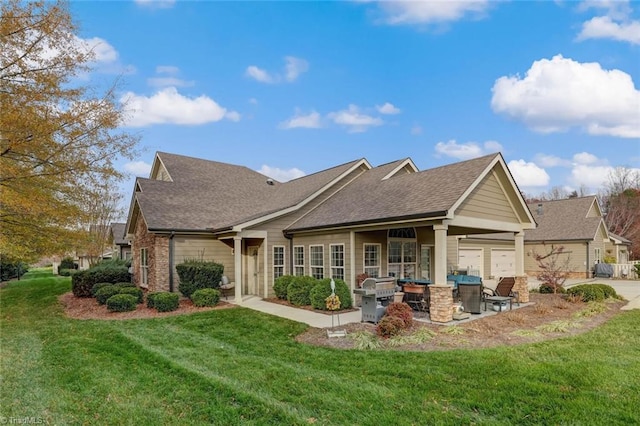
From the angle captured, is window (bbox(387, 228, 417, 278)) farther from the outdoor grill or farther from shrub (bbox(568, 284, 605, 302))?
shrub (bbox(568, 284, 605, 302))

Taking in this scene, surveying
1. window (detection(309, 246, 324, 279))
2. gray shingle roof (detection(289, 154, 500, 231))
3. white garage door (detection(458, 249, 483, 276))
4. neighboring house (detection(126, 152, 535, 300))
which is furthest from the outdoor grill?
white garage door (detection(458, 249, 483, 276))

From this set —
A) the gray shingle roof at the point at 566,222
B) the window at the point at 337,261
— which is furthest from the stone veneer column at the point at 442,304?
the gray shingle roof at the point at 566,222

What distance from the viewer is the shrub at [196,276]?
43.9 feet

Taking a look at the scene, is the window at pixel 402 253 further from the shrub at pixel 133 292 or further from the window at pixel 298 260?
the shrub at pixel 133 292

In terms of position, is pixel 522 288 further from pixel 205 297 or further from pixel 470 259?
pixel 205 297

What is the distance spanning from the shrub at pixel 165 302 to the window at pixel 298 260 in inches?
176

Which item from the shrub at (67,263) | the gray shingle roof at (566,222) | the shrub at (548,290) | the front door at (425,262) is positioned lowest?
the shrub at (67,263)

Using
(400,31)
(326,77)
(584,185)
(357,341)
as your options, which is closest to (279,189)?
(326,77)

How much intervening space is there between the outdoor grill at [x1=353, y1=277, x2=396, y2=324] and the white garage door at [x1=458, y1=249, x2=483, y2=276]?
12.9 meters

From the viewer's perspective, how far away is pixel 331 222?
12492 millimetres

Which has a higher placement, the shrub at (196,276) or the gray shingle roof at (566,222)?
the gray shingle roof at (566,222)

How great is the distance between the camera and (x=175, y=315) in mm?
11234

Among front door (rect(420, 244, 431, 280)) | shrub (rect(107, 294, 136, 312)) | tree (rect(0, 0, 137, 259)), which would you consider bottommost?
shrub (rect(107, 294, 136, 312))

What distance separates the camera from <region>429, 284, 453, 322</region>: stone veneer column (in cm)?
933
